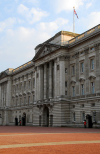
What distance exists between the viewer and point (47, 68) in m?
67.4

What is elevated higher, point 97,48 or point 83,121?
point 97,48

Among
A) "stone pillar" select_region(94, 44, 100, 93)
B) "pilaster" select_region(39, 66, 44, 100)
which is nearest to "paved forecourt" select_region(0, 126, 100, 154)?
"stone pillar" select_region(94, 44, 100, 93)

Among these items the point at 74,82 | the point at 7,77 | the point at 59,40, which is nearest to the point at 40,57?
the point at 59,40

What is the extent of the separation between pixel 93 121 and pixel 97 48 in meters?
15.0

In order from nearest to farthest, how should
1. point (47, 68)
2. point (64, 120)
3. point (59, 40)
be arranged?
point (64, 120), point (59, 40), point (47, 68)

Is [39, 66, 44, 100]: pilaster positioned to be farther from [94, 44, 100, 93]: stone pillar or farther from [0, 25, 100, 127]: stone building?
[94, 44, 100, 93]: stone pillar

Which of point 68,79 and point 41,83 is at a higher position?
point 68,79

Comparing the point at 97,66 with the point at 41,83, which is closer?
the point at 97,66

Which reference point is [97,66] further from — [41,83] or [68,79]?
[41,83]

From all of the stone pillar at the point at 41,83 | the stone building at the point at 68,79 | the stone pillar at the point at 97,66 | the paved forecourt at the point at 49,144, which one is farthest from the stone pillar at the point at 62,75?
the paved forecourt at the point at 49,144

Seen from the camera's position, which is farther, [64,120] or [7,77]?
[7,77]

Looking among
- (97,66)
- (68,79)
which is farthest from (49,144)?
(68,79)

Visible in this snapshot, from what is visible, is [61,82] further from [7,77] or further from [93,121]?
[7,77]

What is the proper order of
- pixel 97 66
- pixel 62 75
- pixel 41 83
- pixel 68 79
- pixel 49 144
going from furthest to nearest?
1. pixel 41 83
2. pixel 68 79
3. pixel 62 75
4. pixel 97 66
5. pixel 49 144
